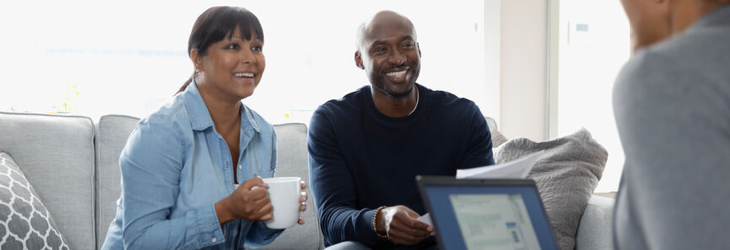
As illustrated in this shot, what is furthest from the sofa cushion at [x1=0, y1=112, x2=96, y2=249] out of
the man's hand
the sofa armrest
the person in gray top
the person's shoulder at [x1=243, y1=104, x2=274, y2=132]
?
the person in gray top

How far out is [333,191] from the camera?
5.48 ft

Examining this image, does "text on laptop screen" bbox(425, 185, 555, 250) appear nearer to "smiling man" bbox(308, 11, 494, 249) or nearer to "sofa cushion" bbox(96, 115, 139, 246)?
"smiling man" bbox(308, 11, 494, 249)

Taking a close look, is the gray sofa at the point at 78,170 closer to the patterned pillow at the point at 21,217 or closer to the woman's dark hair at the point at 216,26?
the patterned pillow at the point at 21,217

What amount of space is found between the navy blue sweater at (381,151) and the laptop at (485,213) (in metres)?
0.73

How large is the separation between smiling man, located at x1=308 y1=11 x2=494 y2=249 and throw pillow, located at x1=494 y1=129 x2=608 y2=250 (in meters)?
0.26

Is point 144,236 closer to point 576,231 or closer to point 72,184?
point 72,184

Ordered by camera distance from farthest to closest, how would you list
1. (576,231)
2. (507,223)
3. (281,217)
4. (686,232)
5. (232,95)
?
1. (576,231)
2. (232,95)
3. (281,217)
4. (507,223)
5. (686,232)

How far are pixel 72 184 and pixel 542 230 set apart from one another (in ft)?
5.16

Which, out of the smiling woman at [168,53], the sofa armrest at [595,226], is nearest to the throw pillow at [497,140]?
the sofa armrest at [595,226]

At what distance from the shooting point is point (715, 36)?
0.52 metres

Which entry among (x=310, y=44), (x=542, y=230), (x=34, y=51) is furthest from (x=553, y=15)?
(x=34, y=51)

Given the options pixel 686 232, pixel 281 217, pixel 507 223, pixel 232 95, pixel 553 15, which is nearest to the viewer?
pixel 686 232

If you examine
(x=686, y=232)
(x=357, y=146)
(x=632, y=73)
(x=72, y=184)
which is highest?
(x=632, y=73)

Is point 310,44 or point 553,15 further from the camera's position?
point 310,44
